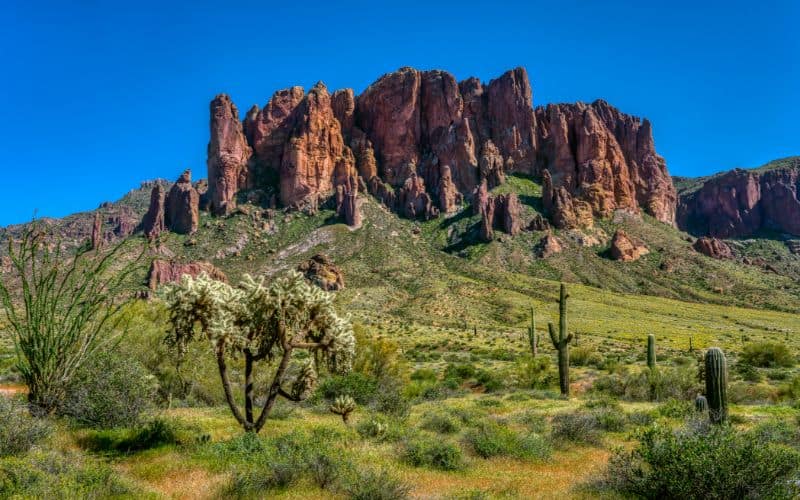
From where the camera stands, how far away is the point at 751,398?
22047mm

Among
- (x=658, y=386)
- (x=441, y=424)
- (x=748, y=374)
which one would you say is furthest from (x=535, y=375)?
(x=441, y=424)

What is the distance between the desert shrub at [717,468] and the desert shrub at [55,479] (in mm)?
8182

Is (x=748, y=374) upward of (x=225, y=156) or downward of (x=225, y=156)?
downward

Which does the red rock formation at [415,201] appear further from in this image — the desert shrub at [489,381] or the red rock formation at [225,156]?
the desert shrub at [489,381]

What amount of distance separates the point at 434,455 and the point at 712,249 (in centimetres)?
13174

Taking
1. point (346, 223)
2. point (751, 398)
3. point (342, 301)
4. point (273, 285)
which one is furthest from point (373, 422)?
point (346, 223)

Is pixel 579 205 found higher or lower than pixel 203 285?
higher

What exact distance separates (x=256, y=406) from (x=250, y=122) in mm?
144830

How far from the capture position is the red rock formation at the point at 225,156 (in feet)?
430

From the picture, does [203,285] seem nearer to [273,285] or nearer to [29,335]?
[273,285]

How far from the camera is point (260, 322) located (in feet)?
35.8

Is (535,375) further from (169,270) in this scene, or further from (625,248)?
(625,248)

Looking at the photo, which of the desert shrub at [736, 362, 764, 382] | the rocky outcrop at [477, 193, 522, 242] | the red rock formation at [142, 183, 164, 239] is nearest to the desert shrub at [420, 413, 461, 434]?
the desert shrub at [736, 362, 764, 382]

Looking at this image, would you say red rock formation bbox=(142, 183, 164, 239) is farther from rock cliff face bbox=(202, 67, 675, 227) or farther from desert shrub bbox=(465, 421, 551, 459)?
desert shrub bbox=(465, 421, 551, 459)
